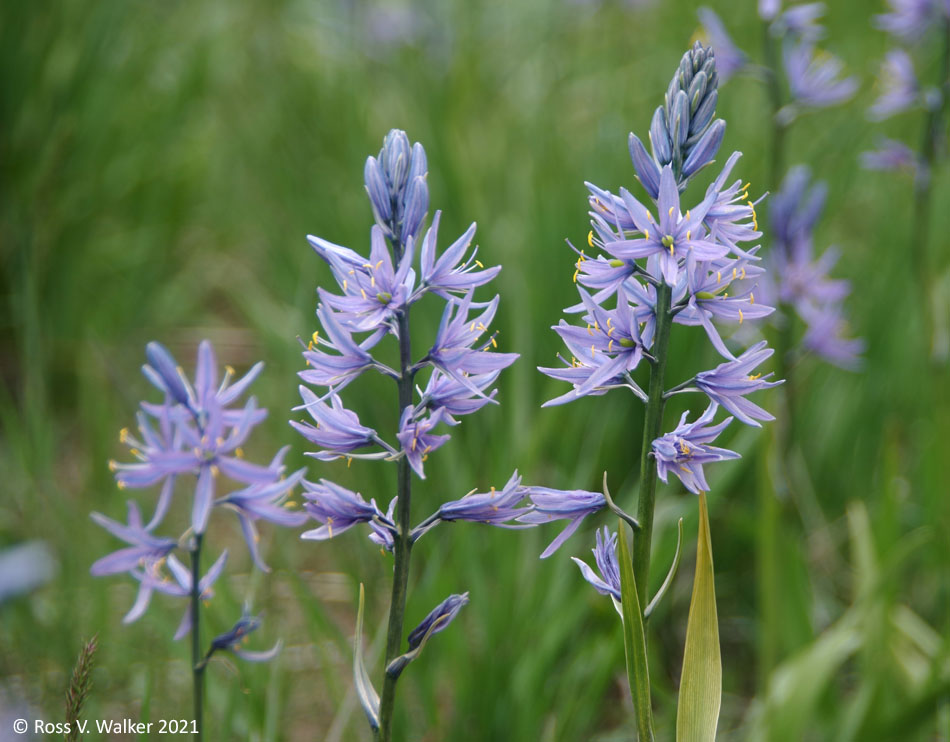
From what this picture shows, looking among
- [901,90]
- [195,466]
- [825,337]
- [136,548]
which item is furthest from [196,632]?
[901,90]

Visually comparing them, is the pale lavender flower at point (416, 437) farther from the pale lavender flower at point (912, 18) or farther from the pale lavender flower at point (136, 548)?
the pale lavender flower at point (912, 18)

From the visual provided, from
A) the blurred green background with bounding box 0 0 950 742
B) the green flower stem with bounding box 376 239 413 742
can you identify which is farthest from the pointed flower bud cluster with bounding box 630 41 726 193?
the blurred green background with bounding box 0 0 950 742

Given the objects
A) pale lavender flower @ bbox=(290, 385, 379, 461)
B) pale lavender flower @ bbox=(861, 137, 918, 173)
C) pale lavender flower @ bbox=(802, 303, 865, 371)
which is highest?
pale lavender flower @ bbox=(861, 137, 918, 173)

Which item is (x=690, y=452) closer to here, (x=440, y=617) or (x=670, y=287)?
(x=670, y=287)

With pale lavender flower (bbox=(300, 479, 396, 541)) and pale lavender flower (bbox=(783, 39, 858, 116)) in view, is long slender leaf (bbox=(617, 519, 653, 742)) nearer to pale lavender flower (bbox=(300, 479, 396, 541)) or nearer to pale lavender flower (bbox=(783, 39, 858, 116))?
pale lavender flower (bbox=(300, 479, 396, 541))

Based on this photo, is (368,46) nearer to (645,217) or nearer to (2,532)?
(2,532)

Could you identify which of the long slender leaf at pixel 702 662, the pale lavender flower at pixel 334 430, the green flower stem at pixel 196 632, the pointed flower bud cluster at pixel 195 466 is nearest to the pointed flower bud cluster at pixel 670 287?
the long slender leaf at pixel 702 662
